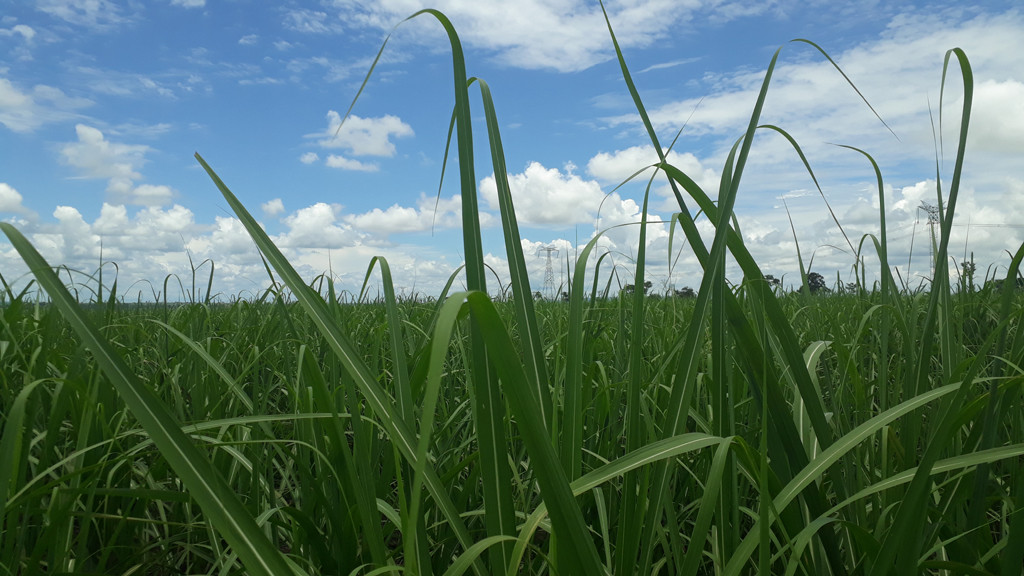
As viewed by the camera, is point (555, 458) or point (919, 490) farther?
point (919, 490)

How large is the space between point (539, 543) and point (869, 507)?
66cm

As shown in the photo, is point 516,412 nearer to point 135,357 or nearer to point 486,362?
point 486,362

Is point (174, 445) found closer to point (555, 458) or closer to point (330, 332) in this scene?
point (330, 332)

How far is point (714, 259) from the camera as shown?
0.75 m

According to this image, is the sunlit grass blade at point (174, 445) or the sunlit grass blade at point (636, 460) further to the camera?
the sunlit grass blade at point (636, 460)

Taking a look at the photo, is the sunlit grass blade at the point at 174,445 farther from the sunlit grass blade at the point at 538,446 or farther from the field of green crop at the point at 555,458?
the sunlit grass blade at the point at 538,446

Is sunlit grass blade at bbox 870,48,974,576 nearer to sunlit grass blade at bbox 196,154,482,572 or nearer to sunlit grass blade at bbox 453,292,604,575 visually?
sunlit grass blade at bbox 453,292,604,575

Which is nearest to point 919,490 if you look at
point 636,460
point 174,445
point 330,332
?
point 636,460

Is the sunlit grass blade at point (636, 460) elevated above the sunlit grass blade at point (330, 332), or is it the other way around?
the sunlit grass blade at point (330, 332)

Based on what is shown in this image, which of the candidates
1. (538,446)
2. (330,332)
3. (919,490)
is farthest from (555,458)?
(919,490)

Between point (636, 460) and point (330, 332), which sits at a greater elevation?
point (330, 332)

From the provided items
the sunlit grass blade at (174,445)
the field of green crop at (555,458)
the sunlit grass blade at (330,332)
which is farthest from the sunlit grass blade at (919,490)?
the sunlit grass blade at (174,445)

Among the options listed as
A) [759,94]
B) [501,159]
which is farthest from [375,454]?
[759,94]

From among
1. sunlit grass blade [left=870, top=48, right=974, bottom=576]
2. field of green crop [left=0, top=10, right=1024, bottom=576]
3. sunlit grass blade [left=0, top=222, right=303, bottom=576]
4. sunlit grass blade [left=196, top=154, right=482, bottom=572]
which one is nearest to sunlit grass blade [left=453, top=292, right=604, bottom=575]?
field of green crop [left=0, top=10, right=1024, bottom=576]
